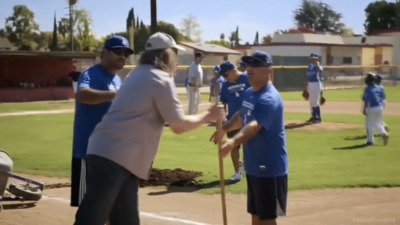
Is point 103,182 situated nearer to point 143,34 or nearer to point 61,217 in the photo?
point 61,217

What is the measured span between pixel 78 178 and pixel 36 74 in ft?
104

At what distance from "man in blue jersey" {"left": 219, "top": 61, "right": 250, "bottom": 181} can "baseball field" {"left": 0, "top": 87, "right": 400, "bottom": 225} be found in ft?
1.45

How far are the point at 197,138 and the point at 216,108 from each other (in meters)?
11.2

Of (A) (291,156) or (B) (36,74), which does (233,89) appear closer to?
(A) (291,156)

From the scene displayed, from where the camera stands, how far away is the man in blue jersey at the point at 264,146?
542 cm

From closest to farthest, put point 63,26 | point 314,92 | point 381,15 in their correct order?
point 314,92, point 63,26, point 381,15

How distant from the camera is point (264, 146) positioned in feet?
18.0

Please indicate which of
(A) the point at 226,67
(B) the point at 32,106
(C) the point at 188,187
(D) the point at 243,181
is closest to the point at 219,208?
(C) the point at 188,187

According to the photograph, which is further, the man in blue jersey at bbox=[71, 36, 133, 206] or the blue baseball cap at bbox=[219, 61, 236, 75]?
the blue baseball cap at bbox=[219, 61, 236, 75]

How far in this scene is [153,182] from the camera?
33.0ft

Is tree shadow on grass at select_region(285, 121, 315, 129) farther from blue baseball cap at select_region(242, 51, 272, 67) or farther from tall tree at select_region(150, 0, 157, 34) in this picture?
blue baseball cap at select_region(242, 51, 272, 67)

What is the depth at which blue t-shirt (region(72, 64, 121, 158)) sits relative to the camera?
5938mm

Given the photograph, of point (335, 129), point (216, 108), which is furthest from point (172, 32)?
point (216, 108)

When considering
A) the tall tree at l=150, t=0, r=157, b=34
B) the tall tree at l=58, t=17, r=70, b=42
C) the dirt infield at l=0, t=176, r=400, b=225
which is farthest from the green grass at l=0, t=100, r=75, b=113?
the tall tree at l=58, t=17, r=70, b=42
